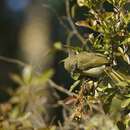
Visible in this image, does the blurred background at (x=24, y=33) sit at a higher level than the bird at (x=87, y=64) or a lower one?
lower

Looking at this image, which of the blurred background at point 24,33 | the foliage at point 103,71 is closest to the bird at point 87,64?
the foliage at point 103,71

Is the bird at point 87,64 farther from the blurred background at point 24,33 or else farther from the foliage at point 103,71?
the blurred background at point 24,33

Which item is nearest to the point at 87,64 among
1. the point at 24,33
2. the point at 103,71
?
the point at 103,71

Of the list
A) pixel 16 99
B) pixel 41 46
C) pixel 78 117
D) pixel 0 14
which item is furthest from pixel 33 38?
pixel 78 117

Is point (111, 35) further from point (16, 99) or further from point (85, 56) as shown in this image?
point (16, 99)

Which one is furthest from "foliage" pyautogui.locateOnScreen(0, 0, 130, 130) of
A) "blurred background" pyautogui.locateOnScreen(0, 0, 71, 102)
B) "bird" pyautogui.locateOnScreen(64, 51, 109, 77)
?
"blurred background" pyautogui.locateOnScreen(0, 0, 71, 102)

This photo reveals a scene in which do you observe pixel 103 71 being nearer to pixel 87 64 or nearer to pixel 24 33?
pixel 87 64

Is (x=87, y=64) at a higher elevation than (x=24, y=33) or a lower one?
higher

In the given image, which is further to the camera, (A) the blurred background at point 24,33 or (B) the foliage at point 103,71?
(A) the blurred background at point 24,33

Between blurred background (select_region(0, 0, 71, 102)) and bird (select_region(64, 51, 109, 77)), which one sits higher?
bird (select_region(64, 51, 109, 77))

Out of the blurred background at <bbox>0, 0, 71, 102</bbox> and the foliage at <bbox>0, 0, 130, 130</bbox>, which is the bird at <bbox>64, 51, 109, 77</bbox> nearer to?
the foliage at <bbox>0, 0, 130, 130</bbox>

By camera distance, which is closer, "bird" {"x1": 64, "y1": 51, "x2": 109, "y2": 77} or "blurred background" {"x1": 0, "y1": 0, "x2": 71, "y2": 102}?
"bird" {"x1": 64, "y1": 51, "x2": 109, "y2": 77}
